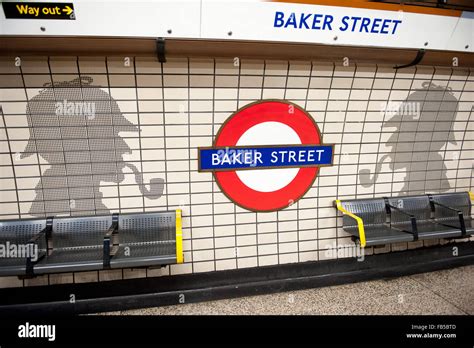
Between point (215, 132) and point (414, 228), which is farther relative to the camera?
point (414, 228)

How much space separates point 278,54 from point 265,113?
1.76ft

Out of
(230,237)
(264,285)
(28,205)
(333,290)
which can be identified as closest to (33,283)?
(28,205)

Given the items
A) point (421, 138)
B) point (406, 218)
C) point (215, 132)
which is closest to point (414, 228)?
point (406, 218)

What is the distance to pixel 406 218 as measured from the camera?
119 inches

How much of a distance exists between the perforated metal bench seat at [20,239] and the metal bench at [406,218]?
268cm

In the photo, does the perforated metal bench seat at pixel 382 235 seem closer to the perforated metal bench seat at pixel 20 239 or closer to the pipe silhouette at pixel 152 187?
the pipe silhouette at pixel 152 187

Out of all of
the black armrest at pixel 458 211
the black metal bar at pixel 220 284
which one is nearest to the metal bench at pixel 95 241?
the black metal bar at pixel 220 284

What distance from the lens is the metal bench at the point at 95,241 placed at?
2.09 metres

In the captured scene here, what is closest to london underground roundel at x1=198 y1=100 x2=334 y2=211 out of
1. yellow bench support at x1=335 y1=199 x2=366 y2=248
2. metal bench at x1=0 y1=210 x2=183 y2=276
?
yellow bench support at x1=335 y1=199 x2=366 y2=248

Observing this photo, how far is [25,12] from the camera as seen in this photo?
5.69ft

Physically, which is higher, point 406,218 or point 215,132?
point 215,132

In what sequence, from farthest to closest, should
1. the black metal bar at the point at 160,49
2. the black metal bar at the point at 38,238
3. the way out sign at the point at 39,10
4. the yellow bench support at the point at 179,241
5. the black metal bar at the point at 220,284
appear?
the black metal bar at the point at 220,284 < the yellow bench support at the point at 179,241 < the black metal bar at the point at 38,238 < the black metal bar at the point at 160,49 < the way out sign at the point at 39,10

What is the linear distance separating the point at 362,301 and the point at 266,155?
1.63m

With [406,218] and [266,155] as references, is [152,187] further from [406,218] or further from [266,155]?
[406,218]
